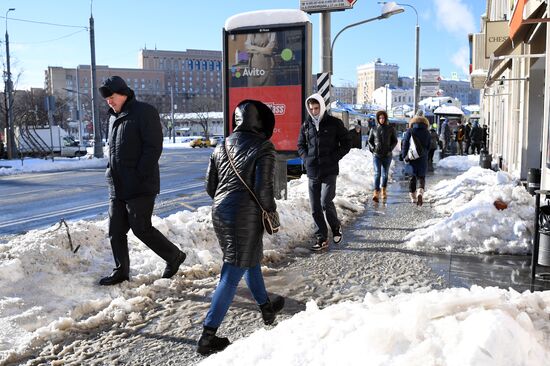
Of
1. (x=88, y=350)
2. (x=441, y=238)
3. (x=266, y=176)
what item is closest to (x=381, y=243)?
(x=441, y=238)

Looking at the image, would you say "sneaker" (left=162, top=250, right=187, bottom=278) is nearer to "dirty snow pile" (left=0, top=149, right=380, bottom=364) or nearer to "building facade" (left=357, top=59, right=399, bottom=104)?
"dirty snow pile" (left=0, top=149, right=380, bottom=364)

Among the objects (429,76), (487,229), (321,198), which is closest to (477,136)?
(429,76)

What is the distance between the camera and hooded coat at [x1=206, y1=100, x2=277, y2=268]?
3750mm

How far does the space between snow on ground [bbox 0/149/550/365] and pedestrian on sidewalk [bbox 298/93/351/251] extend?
549 mm

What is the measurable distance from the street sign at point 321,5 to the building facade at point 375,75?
400 ft

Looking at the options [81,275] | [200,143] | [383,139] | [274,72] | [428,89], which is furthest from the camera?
[200,143]

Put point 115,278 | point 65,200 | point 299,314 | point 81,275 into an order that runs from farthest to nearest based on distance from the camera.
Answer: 1. point 65,200
2. point 81,275
3. point 115,278
4. point 299,314

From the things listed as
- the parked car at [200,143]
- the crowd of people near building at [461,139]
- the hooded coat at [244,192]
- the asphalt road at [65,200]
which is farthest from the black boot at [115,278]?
the parked car at [200,143]

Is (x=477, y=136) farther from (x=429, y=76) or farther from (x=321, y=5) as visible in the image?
(x=321, y=5)

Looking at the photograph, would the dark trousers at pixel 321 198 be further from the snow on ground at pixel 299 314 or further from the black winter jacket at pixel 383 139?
the black winter jacket at pixel 383 139

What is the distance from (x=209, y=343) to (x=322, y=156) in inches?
137

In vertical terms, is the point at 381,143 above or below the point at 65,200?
above

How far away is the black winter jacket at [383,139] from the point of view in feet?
34.0

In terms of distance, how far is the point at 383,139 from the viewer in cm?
1042
